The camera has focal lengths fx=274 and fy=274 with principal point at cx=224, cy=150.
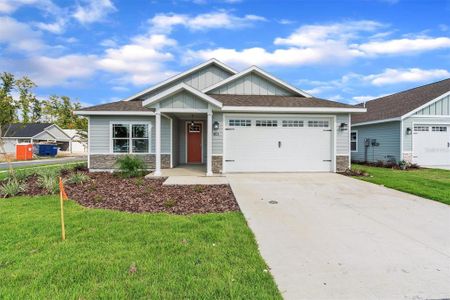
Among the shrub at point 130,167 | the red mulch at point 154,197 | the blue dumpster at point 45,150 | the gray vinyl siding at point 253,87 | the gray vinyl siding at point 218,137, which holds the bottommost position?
the red mulch at point 154,197

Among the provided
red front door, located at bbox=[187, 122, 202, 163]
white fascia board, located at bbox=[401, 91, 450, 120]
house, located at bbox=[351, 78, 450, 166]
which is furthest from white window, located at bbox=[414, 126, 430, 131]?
red front door, located at bbox=[187, 122, 202, 163]

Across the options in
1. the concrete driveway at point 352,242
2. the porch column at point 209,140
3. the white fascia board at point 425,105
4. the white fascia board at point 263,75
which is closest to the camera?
the concrete driveway at point 352,242

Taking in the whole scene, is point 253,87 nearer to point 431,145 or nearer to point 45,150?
point 431,145

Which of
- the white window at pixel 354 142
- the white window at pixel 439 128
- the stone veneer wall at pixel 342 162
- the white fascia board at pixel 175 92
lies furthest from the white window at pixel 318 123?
the white window at pixel 354 142

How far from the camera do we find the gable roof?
15.8 meters

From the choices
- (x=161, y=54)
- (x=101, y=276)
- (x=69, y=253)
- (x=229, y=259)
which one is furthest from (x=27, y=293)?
(x=161, y=54)

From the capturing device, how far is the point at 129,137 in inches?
510

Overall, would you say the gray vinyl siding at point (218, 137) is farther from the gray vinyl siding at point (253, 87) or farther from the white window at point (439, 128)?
the white window at point (439, 128)

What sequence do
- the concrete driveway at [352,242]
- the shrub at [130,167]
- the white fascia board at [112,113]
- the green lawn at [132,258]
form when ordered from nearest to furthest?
the green lawn at [132,258] → the concrete driveway at [352,242] → the shrub at [130,167] → the white fascia board at [112,113]

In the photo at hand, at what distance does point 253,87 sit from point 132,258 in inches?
465

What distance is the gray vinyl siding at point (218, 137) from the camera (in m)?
11.6

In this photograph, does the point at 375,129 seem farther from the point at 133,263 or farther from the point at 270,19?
the point at 133,263

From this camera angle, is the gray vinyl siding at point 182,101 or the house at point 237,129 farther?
the house at point 237,129

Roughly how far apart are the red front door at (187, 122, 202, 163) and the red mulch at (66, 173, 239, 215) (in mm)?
6625
